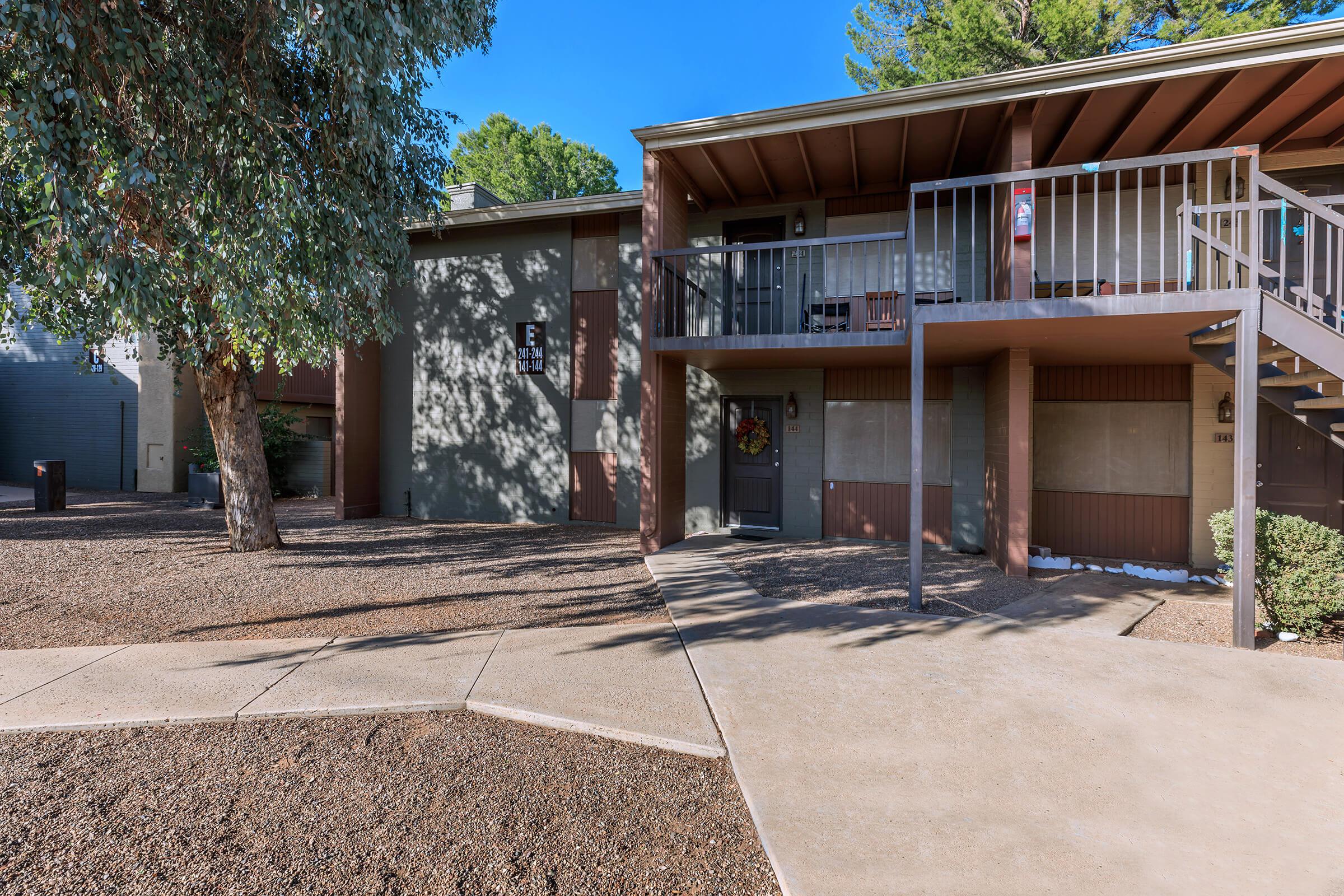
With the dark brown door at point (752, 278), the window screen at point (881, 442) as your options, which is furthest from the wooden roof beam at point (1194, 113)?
the dark brown door at point (752, 278)

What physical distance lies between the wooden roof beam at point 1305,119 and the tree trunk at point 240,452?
40.0ft

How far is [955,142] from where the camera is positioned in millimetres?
7434

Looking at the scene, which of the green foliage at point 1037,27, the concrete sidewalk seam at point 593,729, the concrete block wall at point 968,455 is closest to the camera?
the concrete sidewalk seam at point 593,729

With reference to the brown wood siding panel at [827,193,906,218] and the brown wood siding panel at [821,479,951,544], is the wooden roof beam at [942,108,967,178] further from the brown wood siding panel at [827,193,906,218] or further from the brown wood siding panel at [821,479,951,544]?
the brown wood siding panel at [821,479,951,544]

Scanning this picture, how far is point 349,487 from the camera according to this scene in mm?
11023

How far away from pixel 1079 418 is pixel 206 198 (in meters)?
10.0

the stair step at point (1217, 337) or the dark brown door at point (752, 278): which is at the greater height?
the dark brown door at point (752, 278)

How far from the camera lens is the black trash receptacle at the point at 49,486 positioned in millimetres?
11422

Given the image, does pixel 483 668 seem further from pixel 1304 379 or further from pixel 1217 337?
pixel 1217 337

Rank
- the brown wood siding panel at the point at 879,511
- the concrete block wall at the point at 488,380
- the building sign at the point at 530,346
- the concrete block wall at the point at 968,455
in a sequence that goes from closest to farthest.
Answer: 1. the concrete block wall at the point at 968,455
2. the brown wood siding panel at the point at 879,511
3. the concrete block wall at the point at 488,380
4. the building sign at the point at 530,346

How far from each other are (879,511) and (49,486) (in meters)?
14.9

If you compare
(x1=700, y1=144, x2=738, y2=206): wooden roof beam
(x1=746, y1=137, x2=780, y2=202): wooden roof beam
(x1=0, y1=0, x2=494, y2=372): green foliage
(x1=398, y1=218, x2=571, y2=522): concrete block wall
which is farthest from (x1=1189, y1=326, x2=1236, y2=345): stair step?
(x1=398, y1=218, x2=571, y2=522): concrete block wall

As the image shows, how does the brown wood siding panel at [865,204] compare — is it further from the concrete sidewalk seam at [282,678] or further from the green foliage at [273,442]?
the green foliage at [273,442]

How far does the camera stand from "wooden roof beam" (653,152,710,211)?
26.3 ft
